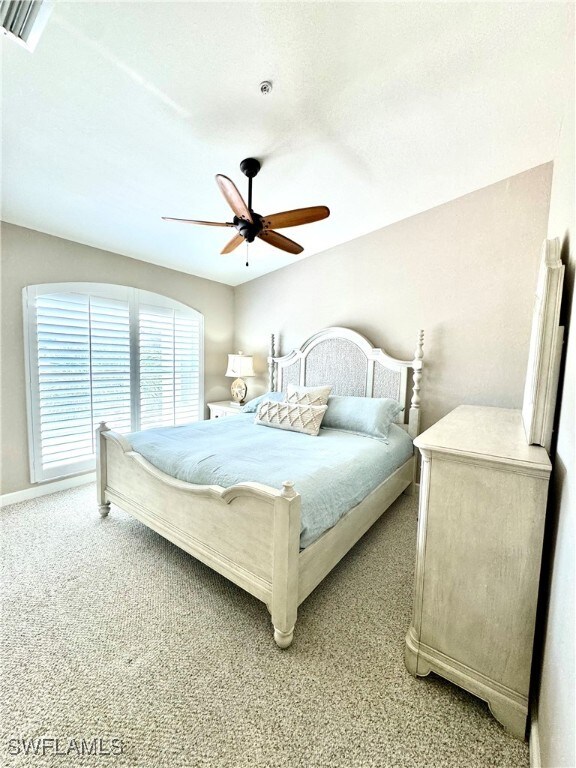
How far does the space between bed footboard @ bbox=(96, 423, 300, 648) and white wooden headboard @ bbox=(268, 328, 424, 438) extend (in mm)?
2047

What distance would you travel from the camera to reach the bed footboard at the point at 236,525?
137cm

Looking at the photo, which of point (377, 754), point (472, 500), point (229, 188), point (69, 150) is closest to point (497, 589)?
point (472, 500)

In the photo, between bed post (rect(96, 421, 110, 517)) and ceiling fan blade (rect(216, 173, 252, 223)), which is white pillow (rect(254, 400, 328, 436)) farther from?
ceiling fan blade (rect(216, 173, 252, 223))

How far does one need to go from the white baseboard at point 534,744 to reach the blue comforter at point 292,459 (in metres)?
0.95

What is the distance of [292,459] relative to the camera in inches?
79.4

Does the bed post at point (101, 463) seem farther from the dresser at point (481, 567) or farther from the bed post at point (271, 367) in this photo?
the dresser at point (481, 567)

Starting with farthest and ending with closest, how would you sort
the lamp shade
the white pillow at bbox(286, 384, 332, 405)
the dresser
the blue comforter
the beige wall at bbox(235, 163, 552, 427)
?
the lamp shade
the white pillow at bbox(286, 384, 332, 405)
the beige wall at bbox(235, 163, 552, 427)
the blue comforter
the dresser

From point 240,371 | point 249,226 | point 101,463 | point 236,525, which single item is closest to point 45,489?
point 101,463

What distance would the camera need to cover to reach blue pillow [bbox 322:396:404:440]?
271 centimetres

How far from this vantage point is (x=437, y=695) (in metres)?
1.24

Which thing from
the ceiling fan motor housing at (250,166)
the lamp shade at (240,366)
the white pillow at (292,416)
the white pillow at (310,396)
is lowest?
the white pillow at (292,416)

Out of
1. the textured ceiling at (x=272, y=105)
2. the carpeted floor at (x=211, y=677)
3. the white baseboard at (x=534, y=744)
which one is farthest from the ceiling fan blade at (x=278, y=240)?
the white baseboard at (x=534, y=744)

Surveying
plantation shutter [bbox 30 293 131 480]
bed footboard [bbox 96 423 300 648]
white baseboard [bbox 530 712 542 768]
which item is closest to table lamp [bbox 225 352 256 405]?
plantation shutter [bbox 30 293 131 480]

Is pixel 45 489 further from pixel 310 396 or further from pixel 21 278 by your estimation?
pixel 310 396
